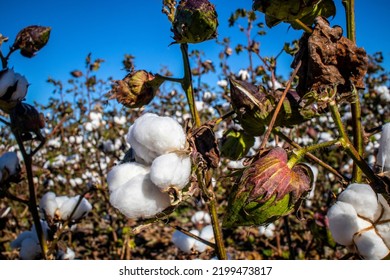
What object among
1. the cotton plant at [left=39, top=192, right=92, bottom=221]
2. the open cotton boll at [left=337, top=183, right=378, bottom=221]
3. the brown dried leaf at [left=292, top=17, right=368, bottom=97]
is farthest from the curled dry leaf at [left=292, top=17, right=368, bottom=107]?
the cotton plant at [left=39, top=192, right=92, bottom=221]

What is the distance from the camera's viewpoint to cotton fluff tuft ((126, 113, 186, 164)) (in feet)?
1.95

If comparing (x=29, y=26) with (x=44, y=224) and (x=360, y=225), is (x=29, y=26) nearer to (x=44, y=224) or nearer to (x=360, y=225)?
(x=44, y=224)

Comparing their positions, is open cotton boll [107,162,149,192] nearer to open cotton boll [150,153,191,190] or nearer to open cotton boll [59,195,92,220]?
open cotton boll [150,153,191,190]

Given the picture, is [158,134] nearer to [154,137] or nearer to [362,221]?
[154,137]

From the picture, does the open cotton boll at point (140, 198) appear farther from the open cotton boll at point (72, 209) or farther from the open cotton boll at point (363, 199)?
the open cotton boll at point (72, 209)

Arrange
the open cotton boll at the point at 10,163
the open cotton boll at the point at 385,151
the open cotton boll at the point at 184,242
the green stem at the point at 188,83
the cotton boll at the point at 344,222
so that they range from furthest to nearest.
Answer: the open cotton boll at the point at 184,242 < the open cotton boll at the point at 10,163 < the green stem at the point at 188,83 < the cotton boll at the point at 344,222 < the open cotton boll at the point at 385,151

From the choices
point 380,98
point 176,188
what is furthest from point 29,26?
point 380,98

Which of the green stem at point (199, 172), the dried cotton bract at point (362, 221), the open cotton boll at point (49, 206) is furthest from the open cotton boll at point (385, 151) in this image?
the open cotton boll at point (49, 206)

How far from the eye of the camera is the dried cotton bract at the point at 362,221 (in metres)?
0.59

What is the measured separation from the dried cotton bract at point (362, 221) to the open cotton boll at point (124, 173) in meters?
0.31

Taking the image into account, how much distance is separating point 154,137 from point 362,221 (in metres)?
0.34
